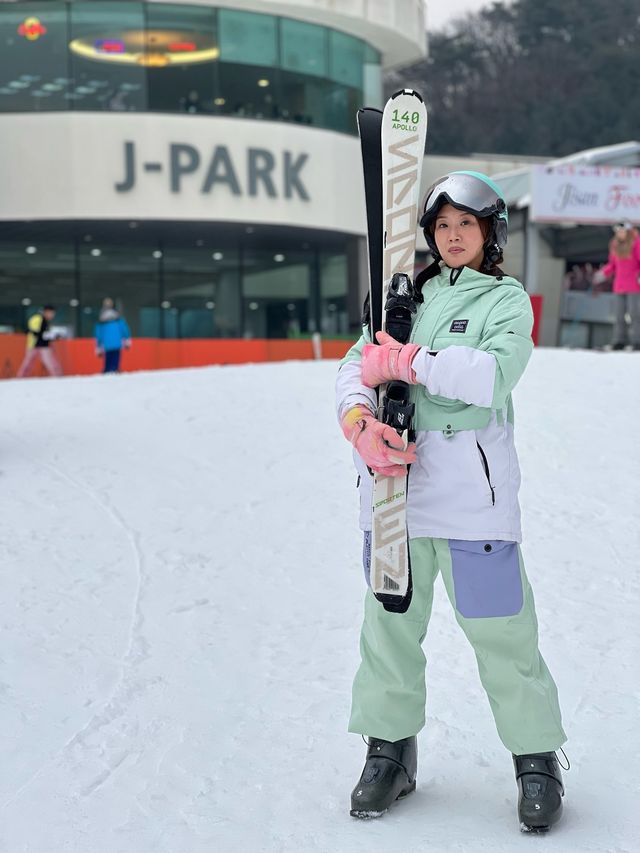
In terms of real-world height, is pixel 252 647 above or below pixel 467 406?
below

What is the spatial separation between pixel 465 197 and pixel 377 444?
0.74 m

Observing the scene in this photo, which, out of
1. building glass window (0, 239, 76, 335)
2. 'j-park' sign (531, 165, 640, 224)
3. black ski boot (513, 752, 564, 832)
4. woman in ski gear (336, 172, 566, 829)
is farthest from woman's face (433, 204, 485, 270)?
building glass window (0, 239, 76, 335)

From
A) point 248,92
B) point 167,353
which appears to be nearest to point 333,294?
point 248,92

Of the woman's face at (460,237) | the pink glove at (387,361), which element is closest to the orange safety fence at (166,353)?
the woman's face at (460,237)

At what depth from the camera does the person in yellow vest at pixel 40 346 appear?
17.5m

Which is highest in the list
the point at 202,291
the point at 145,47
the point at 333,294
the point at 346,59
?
the point at 346,59

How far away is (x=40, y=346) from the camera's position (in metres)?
17.8

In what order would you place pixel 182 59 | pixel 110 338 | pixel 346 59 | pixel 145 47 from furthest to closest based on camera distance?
pixel 346 59
pixel 182 59
pixel 145 47
pixel 110 338

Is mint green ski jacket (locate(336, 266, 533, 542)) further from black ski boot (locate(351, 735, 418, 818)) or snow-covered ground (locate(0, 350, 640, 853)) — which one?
snow-covered ground (locate(0, 350, 640, 853))

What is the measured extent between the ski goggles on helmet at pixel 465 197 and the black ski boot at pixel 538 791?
4.96ft

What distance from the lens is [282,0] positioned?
2531cm

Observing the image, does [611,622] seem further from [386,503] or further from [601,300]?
[601,300]

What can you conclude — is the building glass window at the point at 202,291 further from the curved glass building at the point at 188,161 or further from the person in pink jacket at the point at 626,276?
the person in pink jacket at the point at 626,276

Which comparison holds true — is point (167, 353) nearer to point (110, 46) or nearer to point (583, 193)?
point (110, 46)
